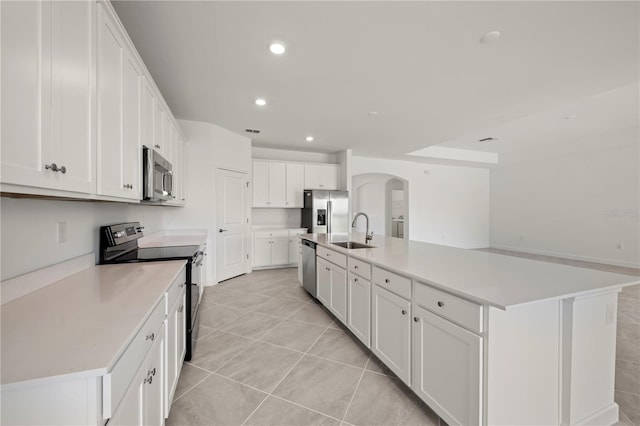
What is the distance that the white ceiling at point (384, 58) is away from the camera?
5.93 ft

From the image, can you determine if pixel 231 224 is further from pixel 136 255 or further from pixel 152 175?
pixel 152 175

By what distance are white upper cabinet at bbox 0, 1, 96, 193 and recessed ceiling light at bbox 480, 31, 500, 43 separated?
2.63 m

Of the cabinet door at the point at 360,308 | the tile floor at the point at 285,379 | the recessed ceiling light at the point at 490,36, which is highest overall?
the recessed ceiling light at the point at 490,36

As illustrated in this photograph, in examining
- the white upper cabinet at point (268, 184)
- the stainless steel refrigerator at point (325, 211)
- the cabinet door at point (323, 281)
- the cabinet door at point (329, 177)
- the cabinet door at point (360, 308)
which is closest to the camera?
the cabinet door at point (360, 308)

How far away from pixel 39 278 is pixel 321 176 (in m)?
4.98

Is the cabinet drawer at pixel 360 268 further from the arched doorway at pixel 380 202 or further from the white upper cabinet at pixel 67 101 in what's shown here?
the arched doorway at pixel 380 202

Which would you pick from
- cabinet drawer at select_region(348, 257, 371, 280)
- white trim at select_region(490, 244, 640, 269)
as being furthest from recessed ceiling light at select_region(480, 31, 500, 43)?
white trim at select_region(490, 244, 640, 269)

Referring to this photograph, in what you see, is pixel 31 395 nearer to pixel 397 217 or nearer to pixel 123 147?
pixel 123 147

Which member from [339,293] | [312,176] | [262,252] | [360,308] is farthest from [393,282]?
[312,176]

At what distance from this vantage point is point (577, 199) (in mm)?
6238

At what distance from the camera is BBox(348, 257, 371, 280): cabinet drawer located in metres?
2.15

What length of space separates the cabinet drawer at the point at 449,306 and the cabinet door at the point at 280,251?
4.07 meters

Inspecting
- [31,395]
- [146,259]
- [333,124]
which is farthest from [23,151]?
[333,124]

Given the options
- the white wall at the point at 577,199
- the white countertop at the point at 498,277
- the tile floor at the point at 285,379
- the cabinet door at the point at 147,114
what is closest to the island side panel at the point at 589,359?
the white countertop at the point at 498,277
